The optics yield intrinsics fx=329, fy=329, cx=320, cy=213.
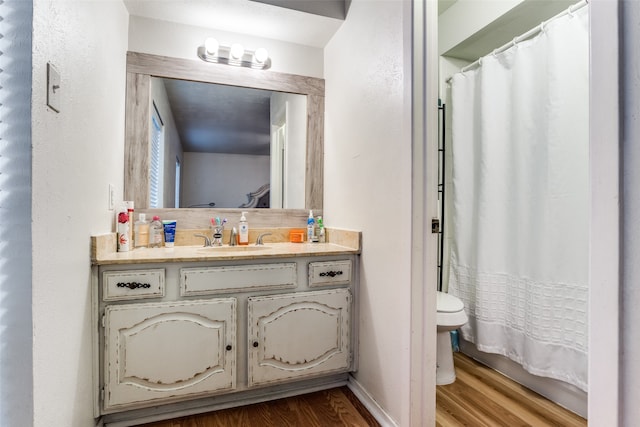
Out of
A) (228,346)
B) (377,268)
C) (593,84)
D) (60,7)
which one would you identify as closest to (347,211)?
(377,268)

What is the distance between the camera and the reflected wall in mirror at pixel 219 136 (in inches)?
74.6

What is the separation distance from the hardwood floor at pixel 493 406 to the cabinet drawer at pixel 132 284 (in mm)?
1406

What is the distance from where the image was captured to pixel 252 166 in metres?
2.15

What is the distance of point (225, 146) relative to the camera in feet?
A: 7.03

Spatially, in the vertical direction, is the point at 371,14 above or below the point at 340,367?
above

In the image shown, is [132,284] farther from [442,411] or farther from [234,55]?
[442,411]

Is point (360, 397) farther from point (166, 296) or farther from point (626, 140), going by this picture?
point (626, 140)

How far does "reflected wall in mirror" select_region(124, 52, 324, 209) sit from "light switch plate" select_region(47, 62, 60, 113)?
3.15 feet

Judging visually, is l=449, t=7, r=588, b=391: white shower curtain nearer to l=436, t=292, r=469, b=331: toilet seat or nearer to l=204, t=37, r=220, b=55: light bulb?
l=436, t=292, r=469, b=331: toilet seat

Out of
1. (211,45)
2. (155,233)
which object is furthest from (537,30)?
(155,233)

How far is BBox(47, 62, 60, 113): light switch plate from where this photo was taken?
2.92 ft

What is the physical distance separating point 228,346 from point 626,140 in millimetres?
1563

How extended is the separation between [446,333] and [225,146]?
175 centimetres

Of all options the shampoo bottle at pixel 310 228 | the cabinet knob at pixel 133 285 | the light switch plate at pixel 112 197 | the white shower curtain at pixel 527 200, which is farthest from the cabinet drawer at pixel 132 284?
the white shower curtain at pixel 527 200
